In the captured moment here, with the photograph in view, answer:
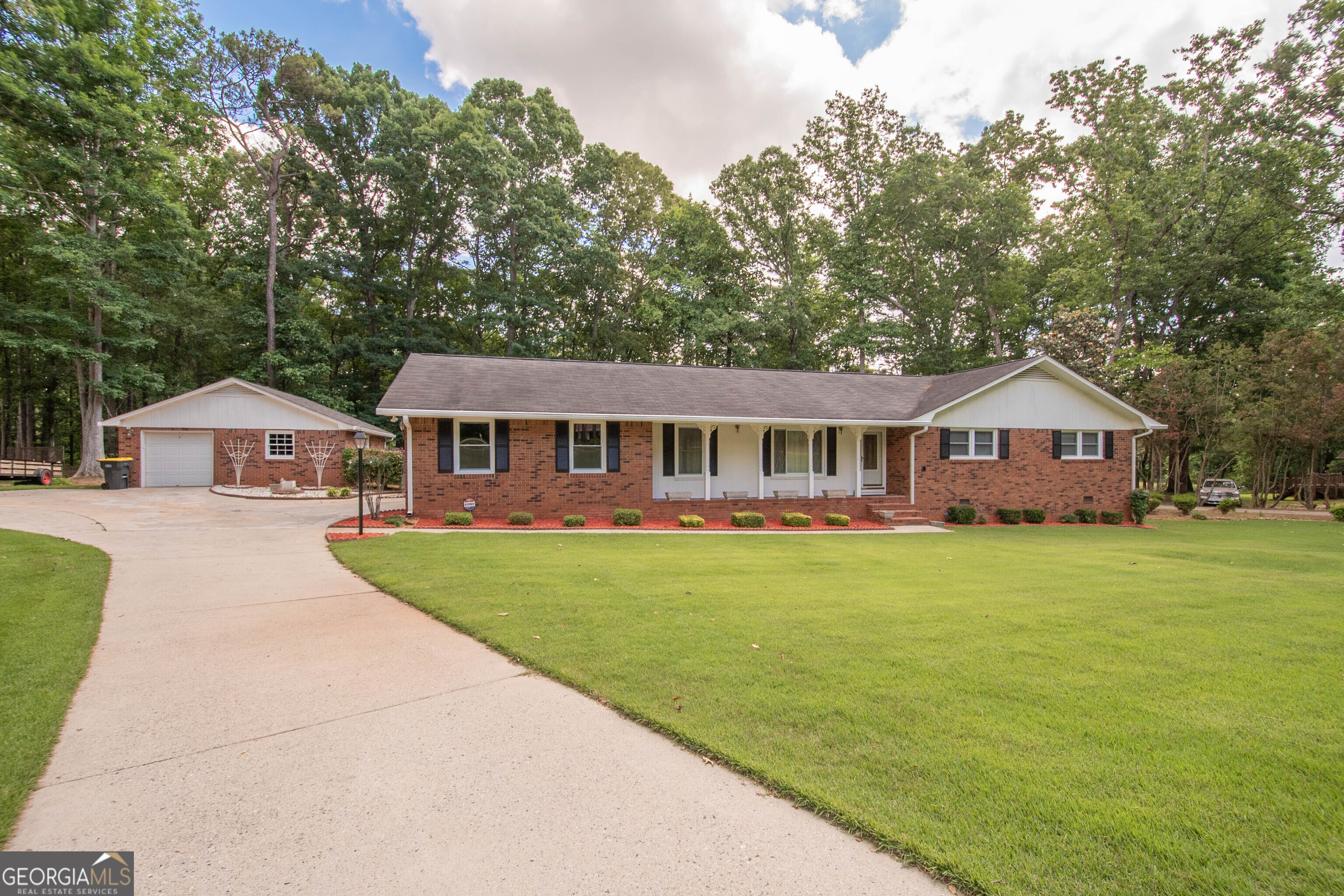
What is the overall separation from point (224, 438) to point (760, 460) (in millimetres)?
20080

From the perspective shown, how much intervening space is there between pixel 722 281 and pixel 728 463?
1603 centimetres

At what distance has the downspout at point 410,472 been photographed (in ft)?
45.0

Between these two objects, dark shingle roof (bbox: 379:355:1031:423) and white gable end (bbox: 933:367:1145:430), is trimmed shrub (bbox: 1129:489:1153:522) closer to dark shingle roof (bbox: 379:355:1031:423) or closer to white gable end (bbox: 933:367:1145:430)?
white gable end (bbox: 933:367:1145:430)

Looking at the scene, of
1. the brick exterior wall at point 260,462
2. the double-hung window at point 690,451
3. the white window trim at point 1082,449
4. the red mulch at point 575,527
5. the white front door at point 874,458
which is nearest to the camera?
the red mulch at point 575,527

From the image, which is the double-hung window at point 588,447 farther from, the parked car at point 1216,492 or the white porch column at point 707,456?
the parked car at point 1216,492

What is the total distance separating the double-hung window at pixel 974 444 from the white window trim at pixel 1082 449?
2.33 m

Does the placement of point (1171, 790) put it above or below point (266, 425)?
below

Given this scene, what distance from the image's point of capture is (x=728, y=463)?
54.6 ft

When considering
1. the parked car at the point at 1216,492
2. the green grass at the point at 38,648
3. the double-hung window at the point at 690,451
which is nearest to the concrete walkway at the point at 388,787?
the green grass at the point at 38,648

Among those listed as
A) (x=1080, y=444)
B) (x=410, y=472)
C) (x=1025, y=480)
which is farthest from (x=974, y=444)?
(x=410, y=472)

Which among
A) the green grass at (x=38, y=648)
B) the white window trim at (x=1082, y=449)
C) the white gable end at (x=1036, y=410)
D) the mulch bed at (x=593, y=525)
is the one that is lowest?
the mulch bed at (x=593, y=525)

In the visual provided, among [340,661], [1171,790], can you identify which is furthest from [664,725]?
[340,661]

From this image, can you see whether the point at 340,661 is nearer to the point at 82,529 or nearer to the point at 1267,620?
the point at 1267,620

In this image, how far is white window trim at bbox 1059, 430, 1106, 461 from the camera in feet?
56.7
